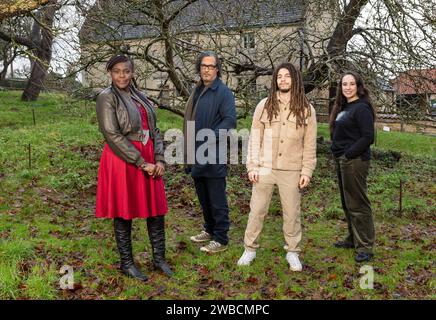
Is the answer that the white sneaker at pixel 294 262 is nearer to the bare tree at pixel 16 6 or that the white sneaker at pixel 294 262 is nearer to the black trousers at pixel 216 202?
the black trousers at pixel 216 202

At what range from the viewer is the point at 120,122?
152 inches

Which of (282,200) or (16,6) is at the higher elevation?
(16,6)

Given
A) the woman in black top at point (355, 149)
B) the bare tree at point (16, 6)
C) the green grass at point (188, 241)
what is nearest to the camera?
the green grass at point (188, 241)

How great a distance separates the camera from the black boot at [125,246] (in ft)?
13.3

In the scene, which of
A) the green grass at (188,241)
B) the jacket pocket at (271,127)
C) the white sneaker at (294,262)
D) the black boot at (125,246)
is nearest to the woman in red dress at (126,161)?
the black boot at (125,246)

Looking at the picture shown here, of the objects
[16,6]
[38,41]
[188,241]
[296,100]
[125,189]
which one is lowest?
[188,241]

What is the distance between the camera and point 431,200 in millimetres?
7840

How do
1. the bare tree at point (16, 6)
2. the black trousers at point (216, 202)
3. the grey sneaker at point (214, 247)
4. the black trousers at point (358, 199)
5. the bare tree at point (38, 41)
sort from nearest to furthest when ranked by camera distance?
the black trousers at point (358, 199) < the black trousers at point (216, 202) < the grey sneaker at point (214, 247) < the bare tree at point (16, 6) < the bare tree at point (38, 41)

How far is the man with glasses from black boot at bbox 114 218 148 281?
100 centimetres

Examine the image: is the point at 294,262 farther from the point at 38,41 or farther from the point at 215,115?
the point at 38,41

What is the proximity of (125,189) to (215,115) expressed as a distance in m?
1.33

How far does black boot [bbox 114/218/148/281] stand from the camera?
4059mm

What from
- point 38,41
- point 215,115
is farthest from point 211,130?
point 38,41
